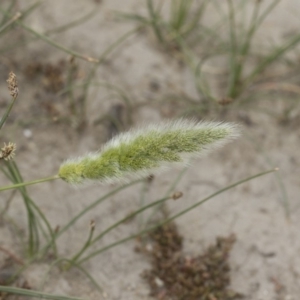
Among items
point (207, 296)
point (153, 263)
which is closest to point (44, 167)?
point (153, 263)

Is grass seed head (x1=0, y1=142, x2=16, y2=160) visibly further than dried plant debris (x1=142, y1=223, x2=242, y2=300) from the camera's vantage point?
No

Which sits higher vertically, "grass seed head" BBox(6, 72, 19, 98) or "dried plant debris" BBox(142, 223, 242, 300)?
"grass seed head" BBox(6, 72, 19, 98)

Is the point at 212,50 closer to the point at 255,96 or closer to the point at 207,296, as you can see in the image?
the point at 255,96

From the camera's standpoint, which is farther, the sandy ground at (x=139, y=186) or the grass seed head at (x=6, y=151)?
the sandy ground at (x=139, y=186)

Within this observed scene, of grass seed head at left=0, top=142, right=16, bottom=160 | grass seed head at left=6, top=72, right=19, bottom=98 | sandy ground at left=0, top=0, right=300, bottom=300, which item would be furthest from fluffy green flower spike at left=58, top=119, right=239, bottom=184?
sandy ground at left=0, top=0, right=300, bottom=300

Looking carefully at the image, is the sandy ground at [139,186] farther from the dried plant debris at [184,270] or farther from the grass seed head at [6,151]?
the grass seed head at [6,151]

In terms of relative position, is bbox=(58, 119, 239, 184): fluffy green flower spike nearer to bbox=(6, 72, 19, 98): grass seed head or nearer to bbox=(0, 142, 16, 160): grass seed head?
bbox=(0, 142, 16, 160): grass seed head

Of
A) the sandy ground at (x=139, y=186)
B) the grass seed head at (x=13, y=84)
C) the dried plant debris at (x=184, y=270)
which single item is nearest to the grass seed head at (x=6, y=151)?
the grass seed head at (x=13, y=84)
